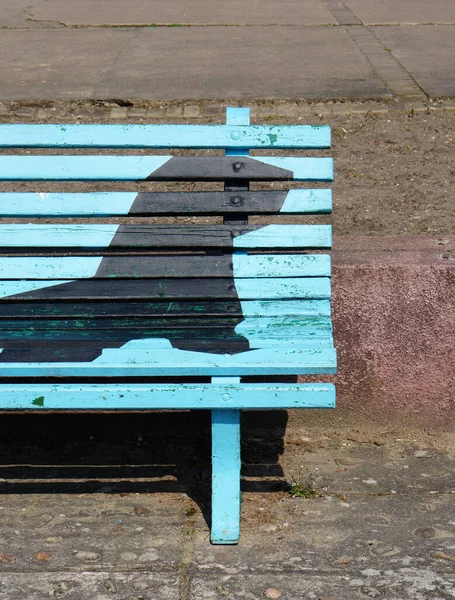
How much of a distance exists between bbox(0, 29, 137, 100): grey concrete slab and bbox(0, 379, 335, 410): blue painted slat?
11.9 feet

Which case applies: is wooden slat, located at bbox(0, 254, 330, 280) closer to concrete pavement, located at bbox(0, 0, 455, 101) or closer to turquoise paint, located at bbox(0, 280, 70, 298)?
turquoise paint, located at bbox(0, 280, 70, 298)

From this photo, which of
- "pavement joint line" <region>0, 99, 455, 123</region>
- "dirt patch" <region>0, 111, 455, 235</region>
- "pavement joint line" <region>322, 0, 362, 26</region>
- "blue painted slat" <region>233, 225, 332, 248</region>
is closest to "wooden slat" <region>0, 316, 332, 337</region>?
"blue painted slat" <region>233, 225, 332, 248</region>

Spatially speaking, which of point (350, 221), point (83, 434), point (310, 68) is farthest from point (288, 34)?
point (83, 434)

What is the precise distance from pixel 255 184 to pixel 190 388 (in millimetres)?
2535

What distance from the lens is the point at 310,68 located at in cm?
682

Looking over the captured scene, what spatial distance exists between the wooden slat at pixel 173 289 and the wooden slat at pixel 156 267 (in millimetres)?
25

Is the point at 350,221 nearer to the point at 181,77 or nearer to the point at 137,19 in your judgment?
the point at 181,77

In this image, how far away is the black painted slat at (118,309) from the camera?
3.20 metres

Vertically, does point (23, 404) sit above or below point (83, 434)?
above

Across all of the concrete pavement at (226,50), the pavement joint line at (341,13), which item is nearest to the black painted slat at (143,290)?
the concrete pavement at (226,50)

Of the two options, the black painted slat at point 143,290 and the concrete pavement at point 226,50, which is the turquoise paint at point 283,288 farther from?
the concrete pavement at point 226,50

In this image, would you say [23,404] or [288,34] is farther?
[288,34]

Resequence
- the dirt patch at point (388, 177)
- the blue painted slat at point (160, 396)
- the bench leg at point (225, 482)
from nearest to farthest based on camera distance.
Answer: the blue painted slat at point (160, 396) < the bench leg at point (225, 482) < the dirt patch at point (388, 177)

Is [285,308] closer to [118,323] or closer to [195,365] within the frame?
[195,365]
